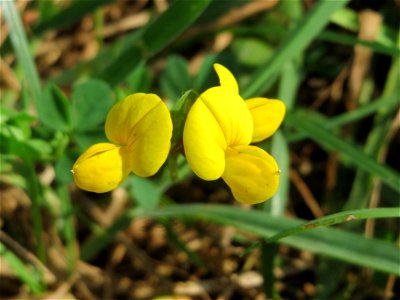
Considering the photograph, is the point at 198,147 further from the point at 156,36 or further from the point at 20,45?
the point at 20,45

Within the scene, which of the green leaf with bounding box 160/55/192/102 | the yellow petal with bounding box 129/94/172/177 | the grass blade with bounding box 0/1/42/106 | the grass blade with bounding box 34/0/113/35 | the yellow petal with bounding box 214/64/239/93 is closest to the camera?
the yellow petal with bounding box 129/94/172/177

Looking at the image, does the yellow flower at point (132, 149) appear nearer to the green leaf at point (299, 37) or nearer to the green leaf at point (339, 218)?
the green leaf at point (339, 218)

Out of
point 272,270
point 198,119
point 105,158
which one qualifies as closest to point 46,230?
point 272,270

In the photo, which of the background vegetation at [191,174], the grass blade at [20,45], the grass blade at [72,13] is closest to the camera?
the background vegetation at [191,174]

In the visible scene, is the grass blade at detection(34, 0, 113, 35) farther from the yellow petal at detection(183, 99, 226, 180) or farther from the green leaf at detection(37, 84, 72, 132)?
the yellow petal at detection(183, 99, 226, 180)

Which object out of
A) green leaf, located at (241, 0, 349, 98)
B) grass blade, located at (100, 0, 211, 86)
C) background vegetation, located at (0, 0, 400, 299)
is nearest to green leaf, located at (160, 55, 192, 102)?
background vegetation, located at (0, 0, 400, 299)

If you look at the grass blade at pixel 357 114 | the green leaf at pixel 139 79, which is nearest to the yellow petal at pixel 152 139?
the green leaf at pixel 139 79
